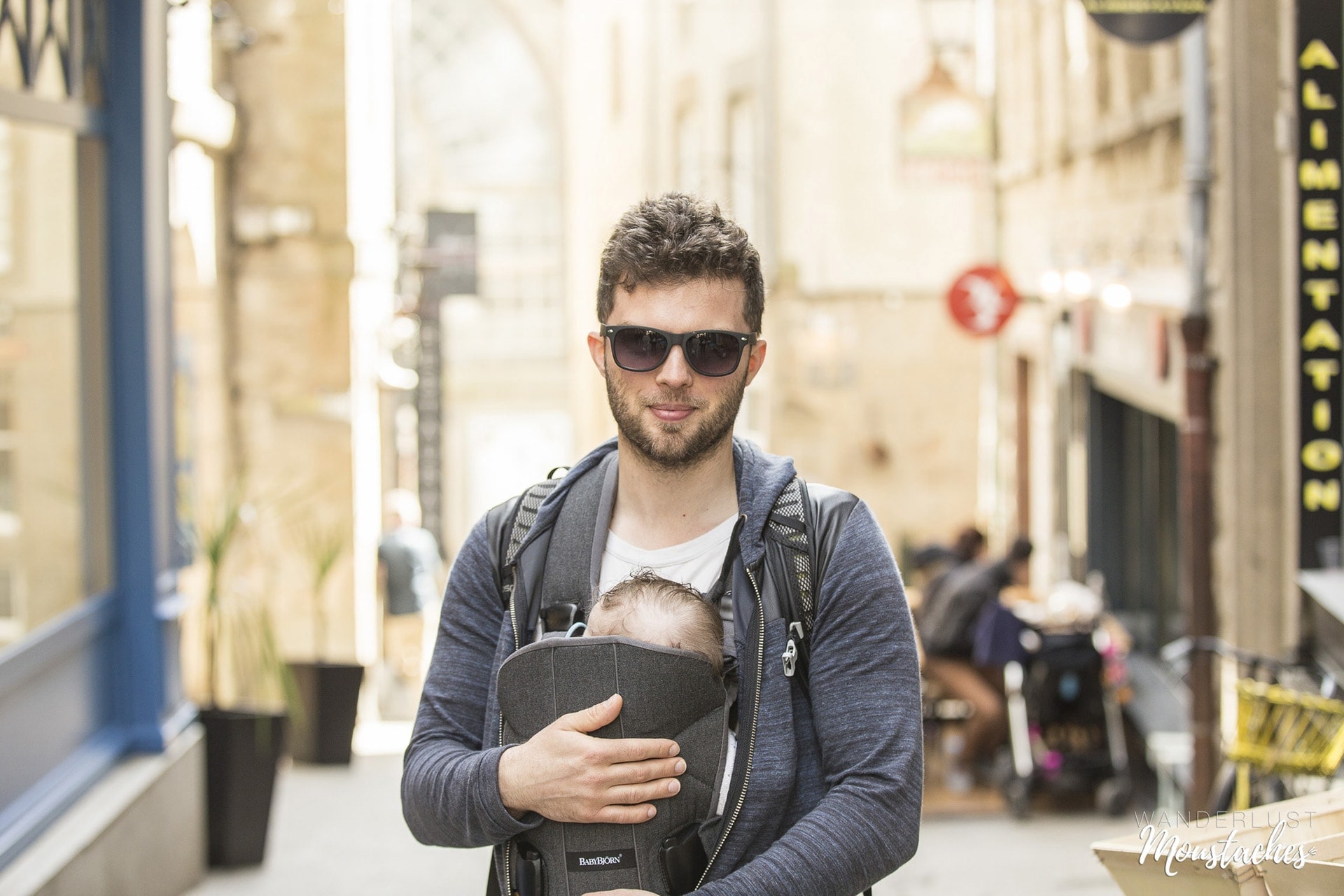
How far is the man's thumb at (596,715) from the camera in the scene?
1.99m

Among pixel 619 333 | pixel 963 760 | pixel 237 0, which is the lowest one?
pixel 963 760

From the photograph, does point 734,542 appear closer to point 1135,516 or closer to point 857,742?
point 857,742

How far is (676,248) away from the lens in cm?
211

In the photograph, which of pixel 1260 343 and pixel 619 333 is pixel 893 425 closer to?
pixel 1260 343

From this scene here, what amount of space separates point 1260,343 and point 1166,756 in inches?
100

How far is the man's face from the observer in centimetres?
213

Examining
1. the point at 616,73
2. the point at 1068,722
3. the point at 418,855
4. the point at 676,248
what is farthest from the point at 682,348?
the point at 616,73

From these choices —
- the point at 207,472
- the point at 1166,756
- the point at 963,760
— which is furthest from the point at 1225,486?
the point at 207,472

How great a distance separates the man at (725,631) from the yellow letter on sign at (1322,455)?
434 centimetres

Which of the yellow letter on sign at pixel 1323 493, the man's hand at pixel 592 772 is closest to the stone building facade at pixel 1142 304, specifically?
the yellow letter on sign at pixel 1323 493

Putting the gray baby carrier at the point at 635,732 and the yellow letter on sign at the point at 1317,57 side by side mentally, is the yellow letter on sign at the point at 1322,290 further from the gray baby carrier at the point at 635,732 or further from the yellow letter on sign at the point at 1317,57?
the gray baby carrier at the point at 635,732

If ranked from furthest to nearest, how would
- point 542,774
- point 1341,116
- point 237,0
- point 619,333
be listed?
point 237,0 → point 1341,116 → point 619,333 → point 542,774

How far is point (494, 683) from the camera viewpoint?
2.19 meters

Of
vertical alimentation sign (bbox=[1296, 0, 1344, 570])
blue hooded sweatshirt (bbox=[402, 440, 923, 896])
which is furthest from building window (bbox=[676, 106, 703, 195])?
blue hooded sweatshirt (bbox=[402, 440, 923, 896])
